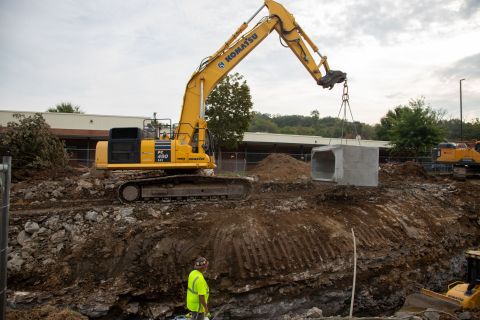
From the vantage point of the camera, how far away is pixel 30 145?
16.8 meters

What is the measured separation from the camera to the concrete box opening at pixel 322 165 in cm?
1423

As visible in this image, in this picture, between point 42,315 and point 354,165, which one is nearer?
point 42,315

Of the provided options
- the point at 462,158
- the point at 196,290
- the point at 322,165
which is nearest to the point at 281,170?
the point at 322,165

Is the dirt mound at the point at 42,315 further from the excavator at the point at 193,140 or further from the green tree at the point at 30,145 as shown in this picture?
the green tree at the point at 30,145

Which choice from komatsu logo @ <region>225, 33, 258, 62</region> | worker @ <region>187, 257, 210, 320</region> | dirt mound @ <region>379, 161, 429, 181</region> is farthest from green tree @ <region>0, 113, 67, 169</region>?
dirt mound @ <region>379, 161, 429, 181</region>

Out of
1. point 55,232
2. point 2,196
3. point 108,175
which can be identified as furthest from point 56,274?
point 108,175

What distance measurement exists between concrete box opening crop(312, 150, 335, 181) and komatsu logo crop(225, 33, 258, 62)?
4767mm

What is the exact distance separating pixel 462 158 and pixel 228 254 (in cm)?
1962

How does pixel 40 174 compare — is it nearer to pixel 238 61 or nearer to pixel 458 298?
pixel 238 61

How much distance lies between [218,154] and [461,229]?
15247 millimetres

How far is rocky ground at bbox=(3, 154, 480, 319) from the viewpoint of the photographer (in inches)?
328

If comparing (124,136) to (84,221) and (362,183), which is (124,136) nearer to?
(84,221)

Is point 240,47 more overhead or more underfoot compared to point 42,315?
more overhead

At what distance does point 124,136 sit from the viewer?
1141cm
